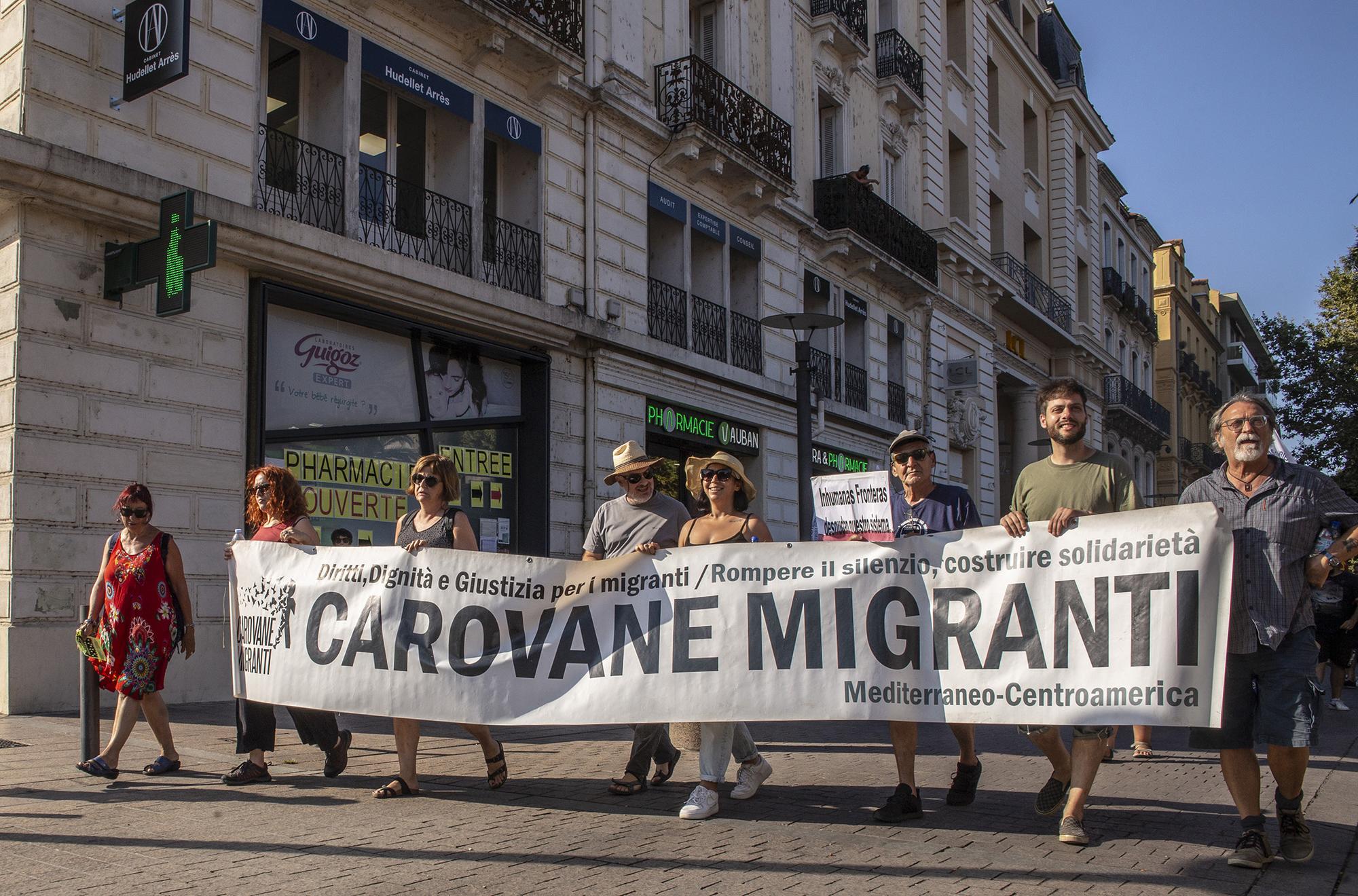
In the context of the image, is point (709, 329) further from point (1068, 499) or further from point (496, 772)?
point (1068, 499)

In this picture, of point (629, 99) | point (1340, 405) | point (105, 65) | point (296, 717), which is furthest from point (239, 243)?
point (1340, 405)

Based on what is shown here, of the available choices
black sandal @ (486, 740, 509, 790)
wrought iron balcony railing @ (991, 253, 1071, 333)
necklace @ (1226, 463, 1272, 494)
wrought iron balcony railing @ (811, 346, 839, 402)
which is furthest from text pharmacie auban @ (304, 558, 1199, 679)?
wrought iron balcony railing @ (991, 253, 1071, 333)

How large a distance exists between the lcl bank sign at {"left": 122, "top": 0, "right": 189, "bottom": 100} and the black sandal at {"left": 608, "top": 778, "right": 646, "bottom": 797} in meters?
6.75

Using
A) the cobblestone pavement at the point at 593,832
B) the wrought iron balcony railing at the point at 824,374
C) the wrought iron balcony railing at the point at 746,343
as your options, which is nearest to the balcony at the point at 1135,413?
the wrought iron balcony railing at the point at 824,374

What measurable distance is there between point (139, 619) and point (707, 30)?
15572 millimetres

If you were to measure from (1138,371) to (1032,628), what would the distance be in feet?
148

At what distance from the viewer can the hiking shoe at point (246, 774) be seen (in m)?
6.37

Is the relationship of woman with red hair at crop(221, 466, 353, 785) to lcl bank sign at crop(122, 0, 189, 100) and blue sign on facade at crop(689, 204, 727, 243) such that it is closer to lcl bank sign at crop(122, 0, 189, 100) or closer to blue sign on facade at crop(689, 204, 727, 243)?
lcl bank sign at crop(122, 0, 189, 100)

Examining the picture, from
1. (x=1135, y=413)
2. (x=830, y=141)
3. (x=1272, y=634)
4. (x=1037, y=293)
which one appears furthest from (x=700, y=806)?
(x=1135, y=413)

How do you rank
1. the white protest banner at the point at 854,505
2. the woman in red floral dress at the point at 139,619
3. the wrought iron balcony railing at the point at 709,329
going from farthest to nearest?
the wrought iron balcony railing at the point at 709,329 → the white protest banner at the point at 854,505 → the woman in red floral dress at the point at 139,619

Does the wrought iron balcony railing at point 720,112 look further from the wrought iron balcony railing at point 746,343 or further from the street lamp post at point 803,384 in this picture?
the street lamp post at point 803,384

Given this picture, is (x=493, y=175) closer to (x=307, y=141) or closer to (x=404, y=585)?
(x=307, y=141)

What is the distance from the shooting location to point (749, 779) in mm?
6203

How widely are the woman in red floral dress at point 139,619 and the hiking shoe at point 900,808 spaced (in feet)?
12.4
